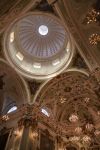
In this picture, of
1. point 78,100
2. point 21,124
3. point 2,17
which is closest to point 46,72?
point 21,124

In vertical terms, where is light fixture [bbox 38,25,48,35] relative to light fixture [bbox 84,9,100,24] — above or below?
above

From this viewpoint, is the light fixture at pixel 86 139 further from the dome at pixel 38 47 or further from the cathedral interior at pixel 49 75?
the dome at pixel 38 47

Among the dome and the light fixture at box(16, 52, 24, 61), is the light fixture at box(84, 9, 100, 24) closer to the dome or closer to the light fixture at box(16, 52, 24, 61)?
the dome

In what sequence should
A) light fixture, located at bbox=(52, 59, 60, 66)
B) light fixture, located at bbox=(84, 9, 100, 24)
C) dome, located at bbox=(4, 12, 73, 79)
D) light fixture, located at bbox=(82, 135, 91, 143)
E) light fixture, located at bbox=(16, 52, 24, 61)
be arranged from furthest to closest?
1. light fixture, located at bbox=(52, 59, 60, 66)
2. light fixture, located at bbox=(16, 52, 24, 61)
3. dome, located at bbox=(4, 12, 73, 79)
4. light fixture, located at bbox=(82, 135, 91, 143)
5. light fixture, located at bbox=(84, 9, 100, 24)

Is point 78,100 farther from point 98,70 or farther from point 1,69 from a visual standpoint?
point 1,69

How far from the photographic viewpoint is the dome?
55.8ft

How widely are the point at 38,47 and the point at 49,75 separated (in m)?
2.81

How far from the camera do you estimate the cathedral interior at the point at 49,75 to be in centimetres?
1103

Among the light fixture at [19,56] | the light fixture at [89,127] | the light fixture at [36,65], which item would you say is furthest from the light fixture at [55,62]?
the light fixture at [89,127]

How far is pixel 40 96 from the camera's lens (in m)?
16.6

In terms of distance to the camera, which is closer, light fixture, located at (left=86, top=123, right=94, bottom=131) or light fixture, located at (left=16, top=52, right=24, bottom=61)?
light fixture, located at (left=86, top=123, right=94, bottom=131)

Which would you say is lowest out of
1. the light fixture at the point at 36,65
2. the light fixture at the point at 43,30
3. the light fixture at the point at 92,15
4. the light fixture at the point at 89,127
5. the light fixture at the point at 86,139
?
the light fixture at the point at 86,139

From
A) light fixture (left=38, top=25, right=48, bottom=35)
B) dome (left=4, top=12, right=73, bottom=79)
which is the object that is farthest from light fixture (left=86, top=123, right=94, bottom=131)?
light fixture (left=38, top=25, right=48, bottom=35)

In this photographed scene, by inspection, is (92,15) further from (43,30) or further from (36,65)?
(43,30)
